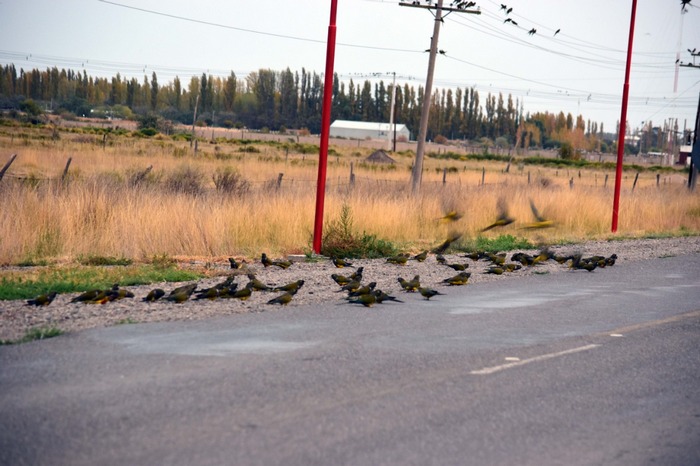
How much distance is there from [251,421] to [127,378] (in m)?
1.39

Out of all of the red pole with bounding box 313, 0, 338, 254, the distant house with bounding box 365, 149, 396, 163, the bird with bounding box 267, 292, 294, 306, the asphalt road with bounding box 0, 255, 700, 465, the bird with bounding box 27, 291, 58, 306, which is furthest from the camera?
the distant house with bounding box 365, 149, 396, 163

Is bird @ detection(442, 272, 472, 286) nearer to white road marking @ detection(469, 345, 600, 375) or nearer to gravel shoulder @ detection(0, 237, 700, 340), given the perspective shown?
gravel shoulder @ detection(0, 237, 700, 340)

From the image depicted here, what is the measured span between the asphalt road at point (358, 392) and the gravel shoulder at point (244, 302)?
1.59ft

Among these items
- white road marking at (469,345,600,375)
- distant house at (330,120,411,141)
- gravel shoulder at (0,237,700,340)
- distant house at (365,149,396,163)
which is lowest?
gravel shoulder at (0,237,700,340)

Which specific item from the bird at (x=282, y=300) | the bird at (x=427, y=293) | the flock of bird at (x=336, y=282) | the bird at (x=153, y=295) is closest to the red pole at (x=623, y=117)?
the flock of bird at (x=336, y=282)

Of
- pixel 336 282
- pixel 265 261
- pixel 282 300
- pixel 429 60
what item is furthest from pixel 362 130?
pixel 282 300

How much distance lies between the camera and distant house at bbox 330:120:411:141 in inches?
4801

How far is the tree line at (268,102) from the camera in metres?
113

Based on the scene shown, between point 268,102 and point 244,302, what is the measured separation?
123264 mm

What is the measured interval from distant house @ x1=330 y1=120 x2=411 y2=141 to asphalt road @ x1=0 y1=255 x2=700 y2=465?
11128cm

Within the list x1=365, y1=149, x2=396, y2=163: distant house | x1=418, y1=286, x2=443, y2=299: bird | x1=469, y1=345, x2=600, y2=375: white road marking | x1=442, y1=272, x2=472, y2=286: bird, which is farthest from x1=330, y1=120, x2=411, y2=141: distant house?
x1=469, y1=345, x2=600, y2=375: white road marking

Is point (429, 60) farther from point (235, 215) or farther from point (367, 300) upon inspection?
point (367, 300)

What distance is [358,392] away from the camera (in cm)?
629

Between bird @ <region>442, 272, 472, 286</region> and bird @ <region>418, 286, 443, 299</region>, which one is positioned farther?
bird @ <region>442, 272, 472, 286</region>
